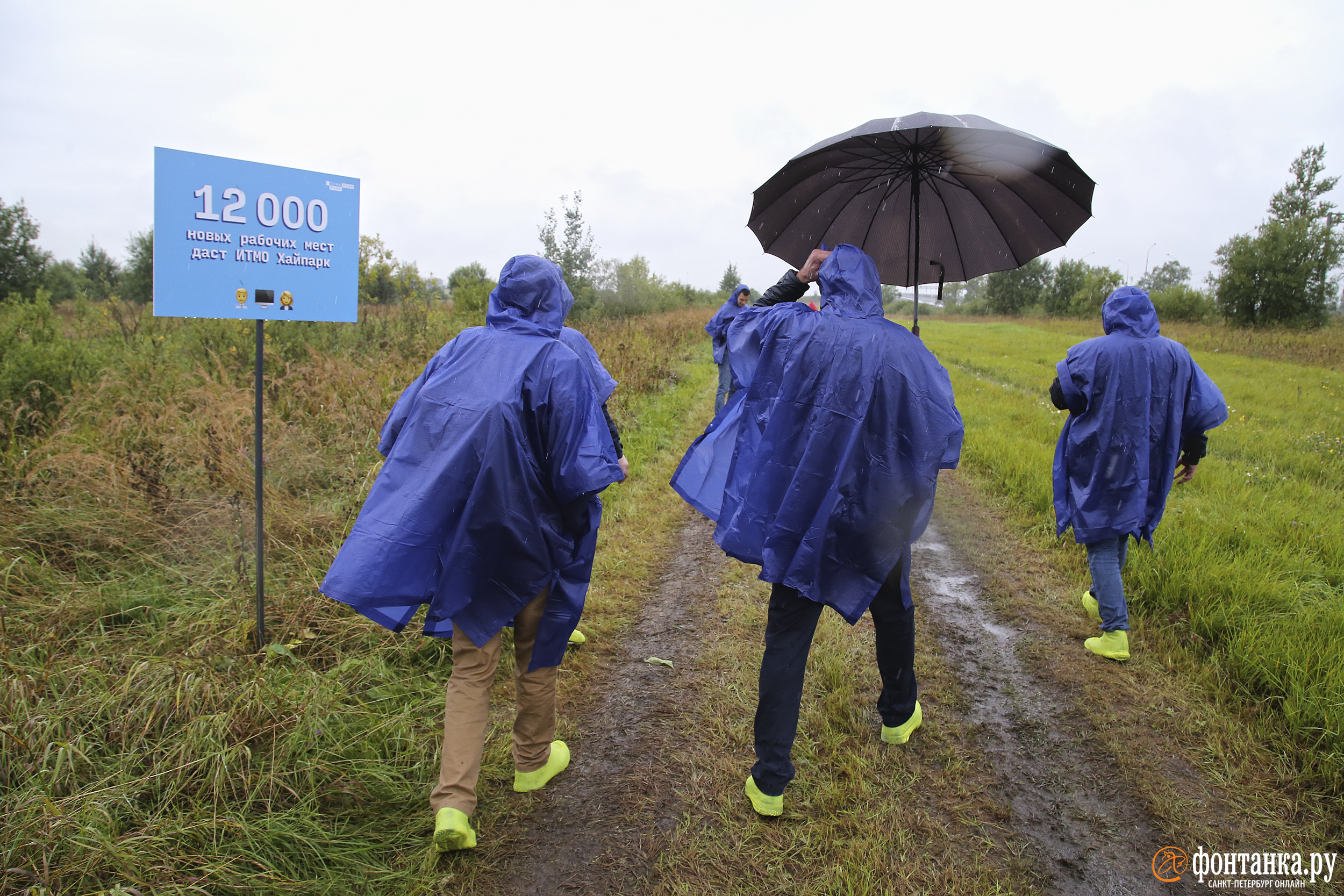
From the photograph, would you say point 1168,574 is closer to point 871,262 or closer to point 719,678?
point 719,678

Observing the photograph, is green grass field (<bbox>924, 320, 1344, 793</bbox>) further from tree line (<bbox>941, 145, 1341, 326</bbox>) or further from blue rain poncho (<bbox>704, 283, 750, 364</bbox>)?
tree line (<bbox>941, 145, 1341, 326</bbox>)

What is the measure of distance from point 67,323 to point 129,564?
7288 millimetres

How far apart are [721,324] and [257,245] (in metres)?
4.75

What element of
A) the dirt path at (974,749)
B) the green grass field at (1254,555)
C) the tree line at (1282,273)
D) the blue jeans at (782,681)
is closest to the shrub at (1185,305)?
the tree line at (1282,273)

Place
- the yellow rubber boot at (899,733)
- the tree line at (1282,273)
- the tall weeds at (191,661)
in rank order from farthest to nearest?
1. the tree line at (1282,273)
2. the yellow rubber boot at (899,733)
3. the tall weeds at (191,661)

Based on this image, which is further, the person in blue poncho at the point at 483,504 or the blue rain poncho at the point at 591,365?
the blue rain poncho at the point at 591,365

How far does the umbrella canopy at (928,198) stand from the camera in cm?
232

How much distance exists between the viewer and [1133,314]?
343 centimetres

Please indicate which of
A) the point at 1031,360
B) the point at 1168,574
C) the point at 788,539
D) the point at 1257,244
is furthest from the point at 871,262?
the point at 1257,244

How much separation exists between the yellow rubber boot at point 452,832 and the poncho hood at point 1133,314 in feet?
12.7

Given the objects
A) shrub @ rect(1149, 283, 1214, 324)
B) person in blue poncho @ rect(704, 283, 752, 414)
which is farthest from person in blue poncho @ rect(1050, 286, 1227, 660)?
shrub @ rect(1149, 283, 1214, 324)

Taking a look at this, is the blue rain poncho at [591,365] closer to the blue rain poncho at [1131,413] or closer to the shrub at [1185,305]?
the blue rain poncho at [1131,413]

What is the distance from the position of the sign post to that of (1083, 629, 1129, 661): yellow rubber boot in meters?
4.18

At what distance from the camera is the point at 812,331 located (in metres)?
2.15
